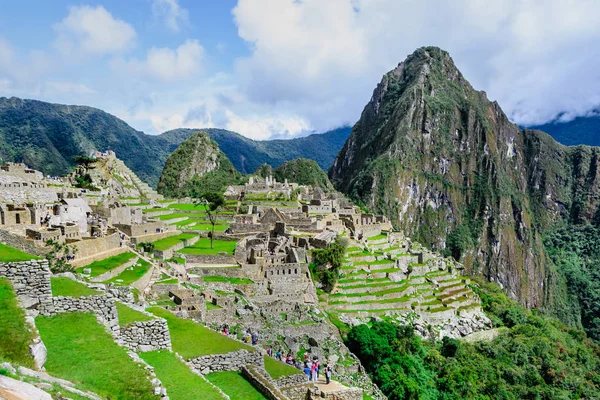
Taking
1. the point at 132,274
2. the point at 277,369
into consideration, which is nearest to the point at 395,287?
the point at 132,274

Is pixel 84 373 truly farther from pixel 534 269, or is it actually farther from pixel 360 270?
pixel 534 269

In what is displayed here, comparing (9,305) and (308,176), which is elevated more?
(308,176)

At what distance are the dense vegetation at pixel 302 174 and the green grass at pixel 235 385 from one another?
10686 centimetres

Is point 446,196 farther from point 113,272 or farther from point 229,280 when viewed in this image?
point 113,272

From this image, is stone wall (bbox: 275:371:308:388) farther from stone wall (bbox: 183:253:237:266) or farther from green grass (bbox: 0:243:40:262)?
stone wall (bbox: 183:253:237:266)

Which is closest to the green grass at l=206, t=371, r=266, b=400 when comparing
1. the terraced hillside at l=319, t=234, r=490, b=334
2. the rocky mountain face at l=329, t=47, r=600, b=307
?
the terraced hillside at l=319, t=234, r=490, b=334

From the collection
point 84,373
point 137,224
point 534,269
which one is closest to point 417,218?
point 534,269

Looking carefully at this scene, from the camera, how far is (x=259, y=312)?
26.9 m

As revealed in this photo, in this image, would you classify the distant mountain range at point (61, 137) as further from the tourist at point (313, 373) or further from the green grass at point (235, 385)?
the green grass at point (235, 385)

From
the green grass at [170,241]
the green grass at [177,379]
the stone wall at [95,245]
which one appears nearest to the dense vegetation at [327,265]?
the green grass at [170,241]

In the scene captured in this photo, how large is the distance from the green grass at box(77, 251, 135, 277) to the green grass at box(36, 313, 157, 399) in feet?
45.1

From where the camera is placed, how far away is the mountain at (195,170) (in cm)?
11431

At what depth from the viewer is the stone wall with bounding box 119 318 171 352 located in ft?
32.5

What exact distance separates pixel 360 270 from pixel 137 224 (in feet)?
64.0
